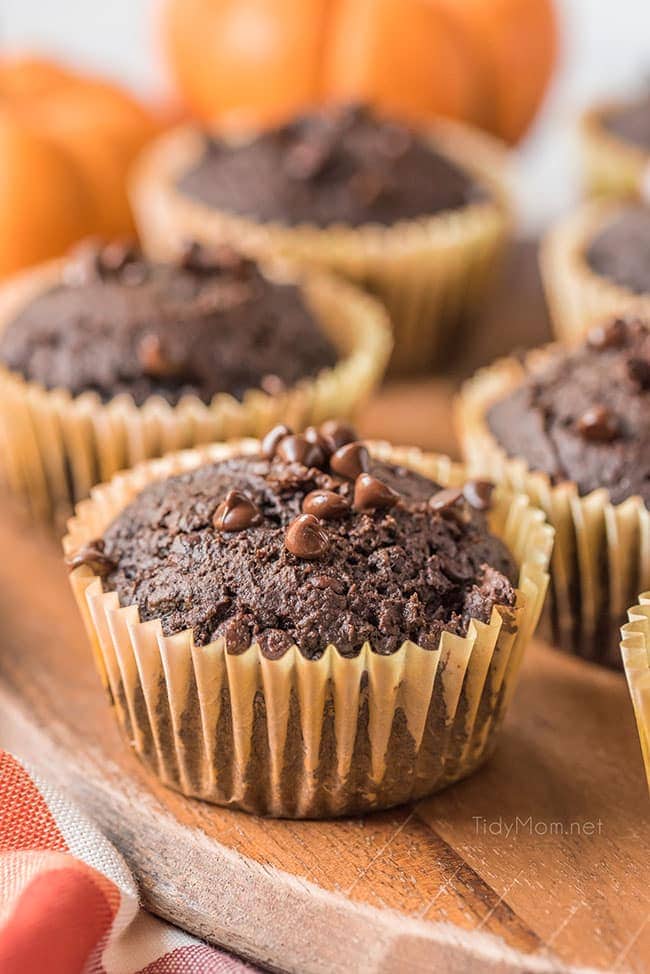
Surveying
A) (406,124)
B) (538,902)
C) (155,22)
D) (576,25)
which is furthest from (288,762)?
(576,25)

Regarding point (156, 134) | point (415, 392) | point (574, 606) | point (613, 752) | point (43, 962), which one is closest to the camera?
point (43, 962)

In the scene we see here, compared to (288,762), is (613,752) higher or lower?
lower

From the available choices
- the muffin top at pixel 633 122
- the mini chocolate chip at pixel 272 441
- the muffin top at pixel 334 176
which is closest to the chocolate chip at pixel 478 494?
the mini chocolate chip at pixel 272 441

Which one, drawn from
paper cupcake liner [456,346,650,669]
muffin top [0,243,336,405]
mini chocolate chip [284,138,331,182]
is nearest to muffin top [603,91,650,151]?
mini chocolate chip [284,138,331,182]

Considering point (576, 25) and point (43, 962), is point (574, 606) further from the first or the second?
point (576, 25)

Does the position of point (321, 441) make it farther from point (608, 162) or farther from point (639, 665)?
point (608, 162)

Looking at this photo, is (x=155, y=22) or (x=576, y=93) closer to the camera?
(x=155, y=22)

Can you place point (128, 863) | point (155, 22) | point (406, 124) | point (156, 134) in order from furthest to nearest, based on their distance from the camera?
point (155, 22), point (156, 134), point (406, 124), point (128, 863)
